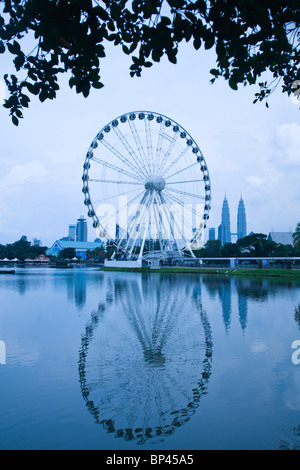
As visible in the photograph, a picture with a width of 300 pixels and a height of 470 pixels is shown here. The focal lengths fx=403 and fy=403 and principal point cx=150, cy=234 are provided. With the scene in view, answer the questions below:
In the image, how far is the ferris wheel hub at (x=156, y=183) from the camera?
197 feet

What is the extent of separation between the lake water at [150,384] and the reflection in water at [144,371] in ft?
0.08

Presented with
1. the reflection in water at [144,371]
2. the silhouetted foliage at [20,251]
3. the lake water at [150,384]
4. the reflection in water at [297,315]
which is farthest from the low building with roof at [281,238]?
the reflection in water at [144,371]

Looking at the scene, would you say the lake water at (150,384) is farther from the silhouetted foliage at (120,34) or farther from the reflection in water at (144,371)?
the silhouetted foliage at (120,34)

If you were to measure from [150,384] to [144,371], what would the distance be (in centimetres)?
104

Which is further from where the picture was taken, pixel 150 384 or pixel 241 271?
pixel 241 271

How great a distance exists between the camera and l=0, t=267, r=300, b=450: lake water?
22.4 ft

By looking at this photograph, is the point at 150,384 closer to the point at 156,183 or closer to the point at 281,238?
the point at 156,183

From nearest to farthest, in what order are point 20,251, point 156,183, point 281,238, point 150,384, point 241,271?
point 150,384 → point 241,271 → point 156,183 → point 281,238 → point 20,251

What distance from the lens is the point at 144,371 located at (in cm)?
1022

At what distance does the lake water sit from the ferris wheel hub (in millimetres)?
43477

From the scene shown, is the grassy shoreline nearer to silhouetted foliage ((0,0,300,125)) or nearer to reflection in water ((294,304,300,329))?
reflection in water ((294,304,300,329))

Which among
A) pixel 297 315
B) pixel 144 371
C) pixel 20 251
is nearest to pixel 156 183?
pixel 297 315

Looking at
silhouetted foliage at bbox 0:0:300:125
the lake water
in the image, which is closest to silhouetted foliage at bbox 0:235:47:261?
the lake water
